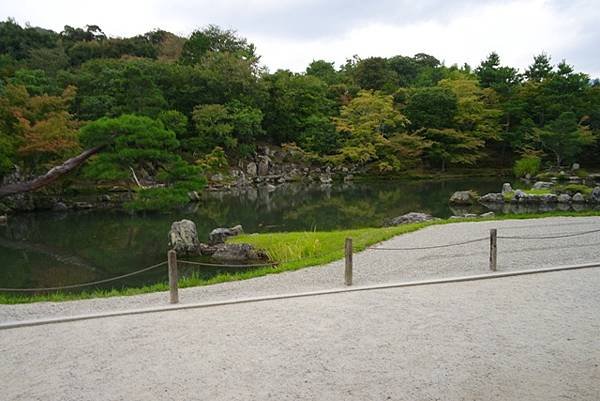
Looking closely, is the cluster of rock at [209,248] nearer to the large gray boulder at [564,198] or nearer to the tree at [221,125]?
the large gray boulder at [564,198]

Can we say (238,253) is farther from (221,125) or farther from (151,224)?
(221,125)

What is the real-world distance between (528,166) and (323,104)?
1537 centimetres

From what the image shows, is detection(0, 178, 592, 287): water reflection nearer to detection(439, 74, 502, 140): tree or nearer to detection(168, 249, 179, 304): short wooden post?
detection(168, 249, 179, 304): short wooden post

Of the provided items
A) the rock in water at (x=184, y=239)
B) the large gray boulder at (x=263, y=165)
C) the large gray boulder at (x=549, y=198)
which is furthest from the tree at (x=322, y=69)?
the rock in water at (x=184, y=239)

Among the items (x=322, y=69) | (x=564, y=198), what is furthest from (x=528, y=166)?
(x=322, y=69)

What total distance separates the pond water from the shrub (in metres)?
5.54

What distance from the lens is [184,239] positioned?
10.7 metres

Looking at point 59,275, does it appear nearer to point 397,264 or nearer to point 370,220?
point 397,264

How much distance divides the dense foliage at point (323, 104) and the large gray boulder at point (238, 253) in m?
15.6

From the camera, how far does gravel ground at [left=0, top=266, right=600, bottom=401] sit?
3365 millimetres

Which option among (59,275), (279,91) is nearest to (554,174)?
(279,91)

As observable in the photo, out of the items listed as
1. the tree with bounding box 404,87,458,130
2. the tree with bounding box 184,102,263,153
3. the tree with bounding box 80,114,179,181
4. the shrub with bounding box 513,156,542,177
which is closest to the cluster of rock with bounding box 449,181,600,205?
the shrub with bounding box 513,156,542,177

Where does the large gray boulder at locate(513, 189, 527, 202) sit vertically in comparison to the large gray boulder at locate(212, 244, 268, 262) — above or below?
above

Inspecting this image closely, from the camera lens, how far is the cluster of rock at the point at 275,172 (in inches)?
1158
